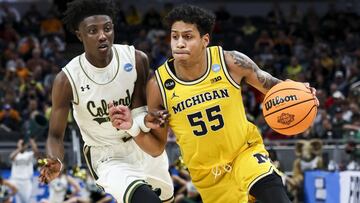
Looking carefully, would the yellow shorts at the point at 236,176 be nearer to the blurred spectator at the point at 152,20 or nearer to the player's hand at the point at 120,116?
the player's hand at the point at 120,116

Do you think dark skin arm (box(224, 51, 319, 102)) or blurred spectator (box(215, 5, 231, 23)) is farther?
blurred spectator (box(215, 5, 231, 23))

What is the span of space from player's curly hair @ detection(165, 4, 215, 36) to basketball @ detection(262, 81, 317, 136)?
2.50ft

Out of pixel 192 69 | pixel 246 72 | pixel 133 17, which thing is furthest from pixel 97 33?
pixel 133 17

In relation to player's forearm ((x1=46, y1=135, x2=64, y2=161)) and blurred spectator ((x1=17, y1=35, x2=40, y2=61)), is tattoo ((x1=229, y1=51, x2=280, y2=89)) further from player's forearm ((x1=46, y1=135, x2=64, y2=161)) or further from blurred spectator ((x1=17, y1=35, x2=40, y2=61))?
blurred spectator ((x1=17, y1=35, x2=40, y2=61))

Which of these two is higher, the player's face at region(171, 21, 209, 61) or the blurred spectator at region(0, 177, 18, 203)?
the player's face at region(171, 21, 209, 61)

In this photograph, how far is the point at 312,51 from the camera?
2064cm

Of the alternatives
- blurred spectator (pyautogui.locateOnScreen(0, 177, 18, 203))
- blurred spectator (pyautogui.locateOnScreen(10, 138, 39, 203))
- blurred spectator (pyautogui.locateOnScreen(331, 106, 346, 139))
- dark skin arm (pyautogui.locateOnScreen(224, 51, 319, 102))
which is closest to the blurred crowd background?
blurred spectator (pyautogui.locateOnScreen(331, 106, 346, 139))

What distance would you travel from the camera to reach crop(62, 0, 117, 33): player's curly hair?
679 cm

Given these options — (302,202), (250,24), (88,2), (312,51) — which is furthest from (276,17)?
(88,2)

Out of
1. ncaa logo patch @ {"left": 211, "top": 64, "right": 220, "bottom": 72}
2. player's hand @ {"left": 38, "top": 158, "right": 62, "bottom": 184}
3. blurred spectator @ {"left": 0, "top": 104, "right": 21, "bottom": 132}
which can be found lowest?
blurred spectator @ {"left": 0, "top": 104, "right": 21, "bottom": 132}

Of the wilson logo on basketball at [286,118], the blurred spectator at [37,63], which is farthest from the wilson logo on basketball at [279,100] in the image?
the blurred spectator at [37,63]

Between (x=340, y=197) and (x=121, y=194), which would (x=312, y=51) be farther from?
(x=121, y=194)

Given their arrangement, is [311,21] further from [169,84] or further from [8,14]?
[169,84]

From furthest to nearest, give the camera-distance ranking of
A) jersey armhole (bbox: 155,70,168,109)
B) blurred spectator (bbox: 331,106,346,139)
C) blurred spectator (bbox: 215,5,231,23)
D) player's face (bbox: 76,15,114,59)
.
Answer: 1. blurred spectator (bbox: 215,5,231,23)
2. blurred spectator (bbox: 331,106,346,139)
3. player's face (bbox: 76,15,114,59)
4. jersey armhole (bbox: 155,70,168,109)
